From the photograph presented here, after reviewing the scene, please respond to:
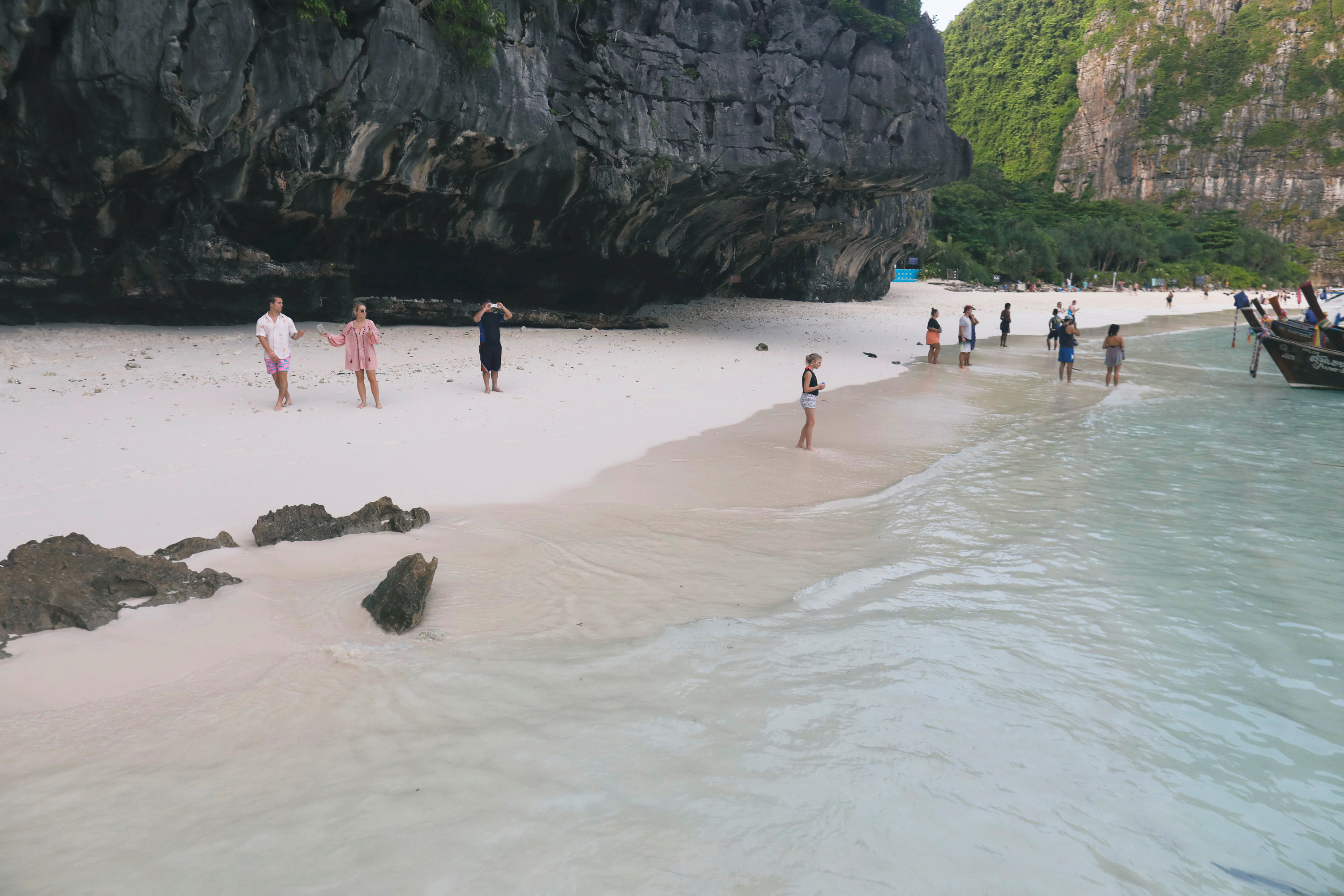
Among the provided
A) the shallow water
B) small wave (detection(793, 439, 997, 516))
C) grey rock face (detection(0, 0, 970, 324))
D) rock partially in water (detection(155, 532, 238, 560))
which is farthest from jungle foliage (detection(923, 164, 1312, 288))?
rock partially in water (detection(155, 532, 238, 560))

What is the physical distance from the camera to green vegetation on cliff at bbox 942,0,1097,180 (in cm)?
11625

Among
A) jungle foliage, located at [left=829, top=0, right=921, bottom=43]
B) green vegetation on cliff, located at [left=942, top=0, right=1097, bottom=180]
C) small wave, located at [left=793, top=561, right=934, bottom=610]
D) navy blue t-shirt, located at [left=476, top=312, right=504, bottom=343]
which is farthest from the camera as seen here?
green vegetation on cliff, located at [left=942, top=0, right=1097, bottom=180]

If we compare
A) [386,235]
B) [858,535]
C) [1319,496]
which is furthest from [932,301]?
[858,535]

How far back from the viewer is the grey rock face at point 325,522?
19.6 feet

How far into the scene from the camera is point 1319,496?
9.41 m

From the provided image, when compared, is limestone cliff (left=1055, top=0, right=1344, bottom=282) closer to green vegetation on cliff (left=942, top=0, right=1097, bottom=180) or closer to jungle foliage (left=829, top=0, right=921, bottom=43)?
green vegetation on cliff (left=942, top=0, right=1097, bottom=180)

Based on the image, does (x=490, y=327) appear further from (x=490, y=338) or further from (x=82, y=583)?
(x=82, y=583)

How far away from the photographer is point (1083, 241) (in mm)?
69000

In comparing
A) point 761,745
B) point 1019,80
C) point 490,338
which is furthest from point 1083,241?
point 761,745

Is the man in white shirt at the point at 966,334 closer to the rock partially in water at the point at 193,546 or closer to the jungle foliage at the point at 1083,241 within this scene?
the rock partially in water at the point at 193,546

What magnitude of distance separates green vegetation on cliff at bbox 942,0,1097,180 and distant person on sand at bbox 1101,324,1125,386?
109149 mm

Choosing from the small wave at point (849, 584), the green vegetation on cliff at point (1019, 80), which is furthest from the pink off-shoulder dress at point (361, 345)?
the green vegetation on cliff at point (1019, 80)

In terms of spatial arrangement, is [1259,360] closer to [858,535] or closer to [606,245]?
[606,245]

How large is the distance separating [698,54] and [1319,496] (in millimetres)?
16724
